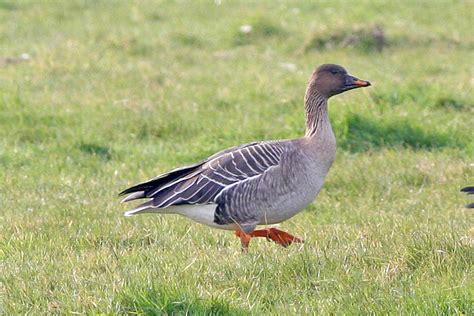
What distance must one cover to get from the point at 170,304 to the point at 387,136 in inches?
217

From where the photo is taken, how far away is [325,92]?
24.1 ft

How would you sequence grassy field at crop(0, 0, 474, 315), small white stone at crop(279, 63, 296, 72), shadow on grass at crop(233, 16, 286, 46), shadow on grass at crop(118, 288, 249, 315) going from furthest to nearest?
shadow on grass at crop(233, 16, 286, 46) → small white stone at crop(279, 63, 296, 72) → grassy field at crop(0, 0, 474, 315) → shadow on grass at crop(118, 288, 249, 315)

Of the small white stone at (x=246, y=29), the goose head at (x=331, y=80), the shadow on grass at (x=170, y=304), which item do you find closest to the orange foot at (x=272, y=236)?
the goose head at (x=331, y=80)

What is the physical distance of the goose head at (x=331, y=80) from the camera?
733 cm

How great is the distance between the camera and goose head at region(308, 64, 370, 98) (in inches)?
289

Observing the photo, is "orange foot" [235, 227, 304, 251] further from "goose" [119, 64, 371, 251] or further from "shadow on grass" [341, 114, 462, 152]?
"shadow on grass" [341, 114, 462, 152]

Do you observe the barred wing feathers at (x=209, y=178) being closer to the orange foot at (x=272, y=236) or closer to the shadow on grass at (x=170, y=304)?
the orange foot at (x=272, y=236)

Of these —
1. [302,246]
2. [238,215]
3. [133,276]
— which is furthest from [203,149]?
[133,276]

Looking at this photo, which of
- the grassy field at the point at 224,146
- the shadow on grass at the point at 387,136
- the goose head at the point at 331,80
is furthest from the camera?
the shadow on grass at the point at 387,136

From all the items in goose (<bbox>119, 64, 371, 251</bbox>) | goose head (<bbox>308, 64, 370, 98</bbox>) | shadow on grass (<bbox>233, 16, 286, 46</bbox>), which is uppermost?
goose head (<bbox>308, 64, 370, 98</bbox>)

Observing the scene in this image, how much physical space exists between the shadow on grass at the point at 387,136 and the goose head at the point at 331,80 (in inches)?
99.2

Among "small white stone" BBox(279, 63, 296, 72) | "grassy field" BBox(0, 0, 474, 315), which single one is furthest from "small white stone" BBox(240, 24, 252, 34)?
"small white stone" BBox(279, 63, 296, 72)

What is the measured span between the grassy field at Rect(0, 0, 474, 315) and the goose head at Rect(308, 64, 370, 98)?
1039mm

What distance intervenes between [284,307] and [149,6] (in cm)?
1378
